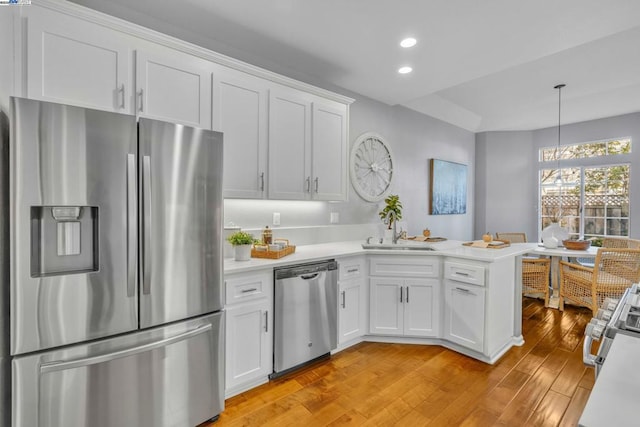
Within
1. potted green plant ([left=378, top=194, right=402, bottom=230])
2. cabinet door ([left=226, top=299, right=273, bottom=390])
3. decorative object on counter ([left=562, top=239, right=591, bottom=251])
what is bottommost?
cabinet door ([left=226, top=299, right=273, bottom=390])

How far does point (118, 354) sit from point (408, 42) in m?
2.89

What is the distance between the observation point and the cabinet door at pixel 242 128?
7.53 feet

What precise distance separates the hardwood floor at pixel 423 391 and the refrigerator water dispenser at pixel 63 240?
4.12 feet

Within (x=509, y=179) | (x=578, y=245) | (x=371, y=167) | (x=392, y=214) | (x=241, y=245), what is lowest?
(x=578, y=245)

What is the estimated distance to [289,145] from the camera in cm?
271

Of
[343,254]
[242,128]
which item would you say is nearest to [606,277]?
[343,254]

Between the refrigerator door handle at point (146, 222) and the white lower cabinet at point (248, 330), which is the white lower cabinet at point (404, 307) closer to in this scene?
the white lower cabinet at point (248, 330)

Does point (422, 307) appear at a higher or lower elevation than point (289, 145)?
lower

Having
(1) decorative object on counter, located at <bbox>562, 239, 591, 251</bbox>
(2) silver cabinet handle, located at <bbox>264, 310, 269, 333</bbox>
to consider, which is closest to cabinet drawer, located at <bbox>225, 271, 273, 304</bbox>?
(2) silver cabinet handle, located at <bbox>264, 310, 269, 333</bbox>

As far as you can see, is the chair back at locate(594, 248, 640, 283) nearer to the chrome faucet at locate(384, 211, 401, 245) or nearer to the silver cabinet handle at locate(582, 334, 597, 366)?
the chrome faucet at locate(384, 211, 401, 245)

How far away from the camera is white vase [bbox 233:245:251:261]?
2.28 m

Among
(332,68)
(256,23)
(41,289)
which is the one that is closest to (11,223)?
(41,289)

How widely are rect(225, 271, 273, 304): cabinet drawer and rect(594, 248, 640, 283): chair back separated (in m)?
3.44

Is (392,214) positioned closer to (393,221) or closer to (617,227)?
(393,221)
